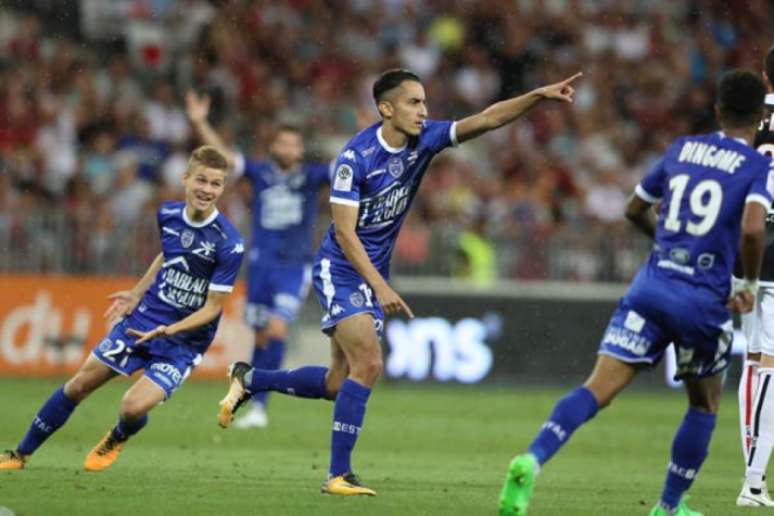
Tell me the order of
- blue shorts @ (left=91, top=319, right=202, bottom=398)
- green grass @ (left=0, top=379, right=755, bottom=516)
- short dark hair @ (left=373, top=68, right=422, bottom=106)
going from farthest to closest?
blue shorts @ (left=91, top=319, right=202, bottom=398) < short dark hair @ (left=373, top=68, right=422, bottom=106) < green grass @ (left=0, top=379, right=755, bottom=516)

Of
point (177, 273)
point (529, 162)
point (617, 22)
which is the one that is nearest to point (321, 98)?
point (529, 162)

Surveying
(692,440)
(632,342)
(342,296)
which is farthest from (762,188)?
(342,296)

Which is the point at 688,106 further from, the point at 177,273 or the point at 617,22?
the point at 177,273

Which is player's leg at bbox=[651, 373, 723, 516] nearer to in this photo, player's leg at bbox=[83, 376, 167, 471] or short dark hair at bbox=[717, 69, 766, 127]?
short dark hair at bbox=[717, 69, 766, 127]

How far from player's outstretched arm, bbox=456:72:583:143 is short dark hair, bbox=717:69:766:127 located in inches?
42.4

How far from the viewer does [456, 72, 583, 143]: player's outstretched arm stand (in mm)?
8859

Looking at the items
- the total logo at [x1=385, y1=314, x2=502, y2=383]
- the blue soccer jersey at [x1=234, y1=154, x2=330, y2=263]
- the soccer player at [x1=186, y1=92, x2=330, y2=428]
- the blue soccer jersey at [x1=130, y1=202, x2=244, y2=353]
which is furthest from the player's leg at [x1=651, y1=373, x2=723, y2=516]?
the total logo at [x1=385, y1=314, x2=502, y2=383]

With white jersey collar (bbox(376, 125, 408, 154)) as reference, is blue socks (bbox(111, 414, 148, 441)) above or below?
below

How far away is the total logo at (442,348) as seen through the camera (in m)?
19.5

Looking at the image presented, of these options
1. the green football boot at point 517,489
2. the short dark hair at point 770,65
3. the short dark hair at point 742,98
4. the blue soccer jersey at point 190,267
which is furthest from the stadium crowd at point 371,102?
the green football boot at point 517,489

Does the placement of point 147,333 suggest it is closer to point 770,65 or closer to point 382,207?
point 382,207

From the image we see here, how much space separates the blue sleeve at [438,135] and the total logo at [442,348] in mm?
10060

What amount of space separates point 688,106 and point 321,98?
601cm

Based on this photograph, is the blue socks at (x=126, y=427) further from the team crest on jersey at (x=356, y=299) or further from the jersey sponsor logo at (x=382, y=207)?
the jersey sponsor logo at (x=382, y=207)
